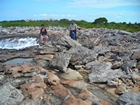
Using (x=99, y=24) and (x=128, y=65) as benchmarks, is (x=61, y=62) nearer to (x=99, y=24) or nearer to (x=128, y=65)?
(x=128, y=65)

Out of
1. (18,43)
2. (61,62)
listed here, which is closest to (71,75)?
(61,62)

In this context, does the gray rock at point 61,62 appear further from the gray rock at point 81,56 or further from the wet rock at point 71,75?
the gray rock at point 81,56

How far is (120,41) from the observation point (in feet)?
38.9

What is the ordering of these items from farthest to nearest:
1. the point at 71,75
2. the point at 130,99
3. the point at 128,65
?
the point at 128,65, the point at 71,75, the point at 130,99

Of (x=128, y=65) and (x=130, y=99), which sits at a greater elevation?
(x=128, y=65)

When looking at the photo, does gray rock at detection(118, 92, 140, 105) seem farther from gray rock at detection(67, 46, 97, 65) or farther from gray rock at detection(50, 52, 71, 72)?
gray rock at detection(67, 46, 97, 65)

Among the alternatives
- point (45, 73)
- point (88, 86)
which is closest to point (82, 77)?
point (88, 86)

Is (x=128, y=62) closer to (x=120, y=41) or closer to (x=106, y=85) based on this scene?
(x=106, y=85)

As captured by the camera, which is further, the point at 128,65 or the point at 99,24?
the point at 99,24

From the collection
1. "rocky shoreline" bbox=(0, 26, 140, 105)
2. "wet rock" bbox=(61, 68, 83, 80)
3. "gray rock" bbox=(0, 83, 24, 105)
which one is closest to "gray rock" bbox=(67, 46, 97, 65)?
"rocky shoreline" bbox=(0, 26, 140, 105)

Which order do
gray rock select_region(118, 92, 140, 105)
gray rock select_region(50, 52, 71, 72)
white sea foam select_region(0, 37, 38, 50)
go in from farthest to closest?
white sea foam select_region(0, 37, 38, 50) < gray rock select_region(50, 52, 71, 72) < gray rock select_region(118, 92, 140, 105)

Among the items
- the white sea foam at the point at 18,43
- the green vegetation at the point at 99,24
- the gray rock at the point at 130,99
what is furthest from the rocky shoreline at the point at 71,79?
the green vegetation at the point at 99,24

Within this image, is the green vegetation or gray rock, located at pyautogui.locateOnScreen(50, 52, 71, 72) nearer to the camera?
gray rock, located at pyautogui.locateOnScreen(50, 52, 71, 72)

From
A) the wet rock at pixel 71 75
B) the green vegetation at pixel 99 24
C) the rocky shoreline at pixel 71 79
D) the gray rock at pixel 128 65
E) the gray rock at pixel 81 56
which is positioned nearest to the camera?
the rocky shoreline at pixel 71 79
